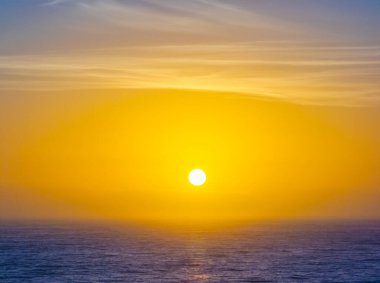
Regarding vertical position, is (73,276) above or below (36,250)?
below

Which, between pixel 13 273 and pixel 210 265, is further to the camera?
pixel 210 265

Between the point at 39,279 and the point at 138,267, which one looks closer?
the point at 39,279

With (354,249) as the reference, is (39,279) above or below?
below

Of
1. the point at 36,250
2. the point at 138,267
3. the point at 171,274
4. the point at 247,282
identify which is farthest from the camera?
the point at 36,250

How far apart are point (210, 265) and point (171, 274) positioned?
51.9 feet

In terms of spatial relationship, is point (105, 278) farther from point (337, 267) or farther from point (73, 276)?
point (337, 267)

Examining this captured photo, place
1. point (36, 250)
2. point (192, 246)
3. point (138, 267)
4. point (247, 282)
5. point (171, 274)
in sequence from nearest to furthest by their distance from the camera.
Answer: point (247, 282) < point (171, 274) < point (138, 267) < point (36, 250) < point (192, 246)

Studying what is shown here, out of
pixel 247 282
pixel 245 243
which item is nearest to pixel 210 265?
pixel 247 282

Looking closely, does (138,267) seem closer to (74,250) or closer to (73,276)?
(73,276)

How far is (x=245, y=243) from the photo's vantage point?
637ft

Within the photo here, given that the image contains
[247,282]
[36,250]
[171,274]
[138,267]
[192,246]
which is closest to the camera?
[247,282]

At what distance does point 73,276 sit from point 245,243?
83.8 metres

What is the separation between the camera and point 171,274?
11819cm

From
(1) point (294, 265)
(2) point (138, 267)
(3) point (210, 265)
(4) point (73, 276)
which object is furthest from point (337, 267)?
(4) point (73, 276)
